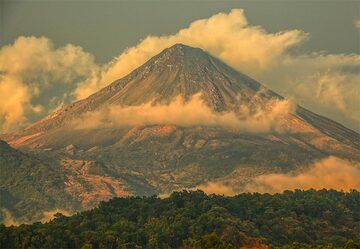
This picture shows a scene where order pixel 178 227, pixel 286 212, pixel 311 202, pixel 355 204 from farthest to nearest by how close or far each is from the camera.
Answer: pixel 355 204 → pixel 311 202 → pixel 286 212 → pixel 178 227

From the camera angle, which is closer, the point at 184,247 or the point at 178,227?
the point at 184,247

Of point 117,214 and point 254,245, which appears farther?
point 117,214

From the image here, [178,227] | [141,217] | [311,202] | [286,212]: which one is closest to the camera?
[178,227]

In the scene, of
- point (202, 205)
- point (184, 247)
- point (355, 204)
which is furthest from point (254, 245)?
point (355, 204)

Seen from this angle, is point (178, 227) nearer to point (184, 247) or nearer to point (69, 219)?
point (184, 247)

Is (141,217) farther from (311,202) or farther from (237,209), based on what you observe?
(311,202)

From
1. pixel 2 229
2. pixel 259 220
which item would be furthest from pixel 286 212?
pixel 2 229
